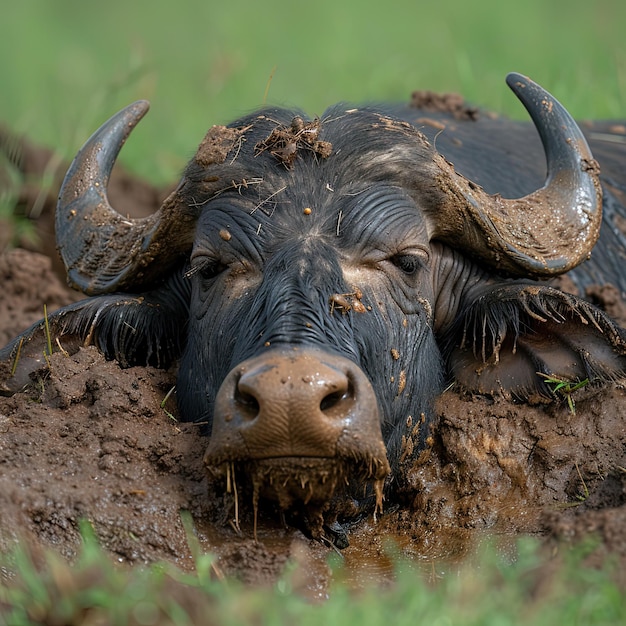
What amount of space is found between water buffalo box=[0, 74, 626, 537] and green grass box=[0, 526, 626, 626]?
32.9 inches

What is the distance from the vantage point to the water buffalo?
480 cm

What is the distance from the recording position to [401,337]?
5.18 meters

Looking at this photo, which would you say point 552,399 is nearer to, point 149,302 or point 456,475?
point 456,475

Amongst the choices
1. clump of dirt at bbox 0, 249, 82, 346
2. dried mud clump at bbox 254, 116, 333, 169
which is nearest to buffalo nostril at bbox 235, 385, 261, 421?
dried mud clump at bbox 254, 116, 333, 169

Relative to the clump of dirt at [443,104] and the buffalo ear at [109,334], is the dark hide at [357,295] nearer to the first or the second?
the buffalo ear at [109,334]

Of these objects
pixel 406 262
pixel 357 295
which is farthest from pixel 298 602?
pixel 406 262

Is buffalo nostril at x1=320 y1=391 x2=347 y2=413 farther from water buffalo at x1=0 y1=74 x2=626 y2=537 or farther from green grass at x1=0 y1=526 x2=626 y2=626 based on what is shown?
green grass at x1=0 y1=526 x2=626 y2=626

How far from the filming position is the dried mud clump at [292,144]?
525 centimetres

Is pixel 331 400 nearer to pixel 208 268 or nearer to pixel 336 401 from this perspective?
pixel 336 401

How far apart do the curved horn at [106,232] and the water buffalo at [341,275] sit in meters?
0.01

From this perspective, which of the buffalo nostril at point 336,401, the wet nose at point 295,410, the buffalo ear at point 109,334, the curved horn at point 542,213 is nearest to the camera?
the wet nose at point 295,410

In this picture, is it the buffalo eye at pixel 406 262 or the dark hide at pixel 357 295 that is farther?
the buffalo eye at pixel 406 262

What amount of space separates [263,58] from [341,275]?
34.2 feet

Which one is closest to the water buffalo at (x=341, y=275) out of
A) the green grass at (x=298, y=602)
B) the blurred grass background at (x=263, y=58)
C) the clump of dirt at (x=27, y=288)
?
the green grass at (x=298, y=602)
